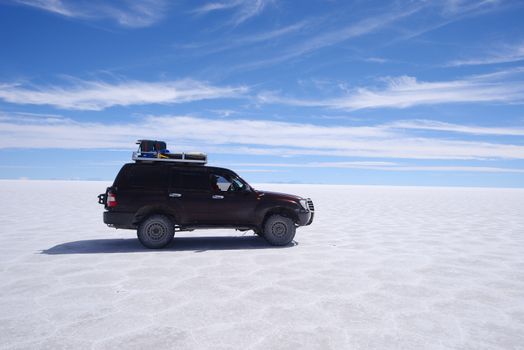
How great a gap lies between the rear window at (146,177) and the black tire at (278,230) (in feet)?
8.92

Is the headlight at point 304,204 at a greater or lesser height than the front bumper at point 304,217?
greater

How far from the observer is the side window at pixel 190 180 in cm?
876

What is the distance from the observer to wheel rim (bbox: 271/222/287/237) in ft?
29.8

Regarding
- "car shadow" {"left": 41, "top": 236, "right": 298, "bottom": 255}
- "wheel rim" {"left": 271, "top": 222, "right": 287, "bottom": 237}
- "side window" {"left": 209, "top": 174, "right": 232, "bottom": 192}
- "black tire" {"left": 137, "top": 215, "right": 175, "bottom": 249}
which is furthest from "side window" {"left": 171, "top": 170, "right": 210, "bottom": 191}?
"wheel rim" {"left": 271, "top": 222, "right": 287, "bottom": 237}

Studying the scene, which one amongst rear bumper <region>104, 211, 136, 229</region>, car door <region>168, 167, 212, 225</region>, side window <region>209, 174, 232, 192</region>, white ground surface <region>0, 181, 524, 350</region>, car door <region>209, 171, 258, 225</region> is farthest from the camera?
side window <region>209, 174, 232, 192</region>

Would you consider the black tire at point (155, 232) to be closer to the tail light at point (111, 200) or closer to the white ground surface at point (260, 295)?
the white ground surface at point (260, 295)

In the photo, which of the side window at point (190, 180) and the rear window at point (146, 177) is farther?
the side window at point (190, 180)

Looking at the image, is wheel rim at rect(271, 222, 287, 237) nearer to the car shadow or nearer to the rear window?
the car shadow

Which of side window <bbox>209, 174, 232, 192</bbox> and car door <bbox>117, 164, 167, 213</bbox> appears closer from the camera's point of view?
car door <bbox>117, 164, 167, 213</bbox>

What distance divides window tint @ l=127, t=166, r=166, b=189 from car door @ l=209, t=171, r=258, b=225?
119cm

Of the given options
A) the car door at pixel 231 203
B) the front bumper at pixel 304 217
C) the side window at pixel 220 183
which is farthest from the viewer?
the front bumper at pixel 304 217

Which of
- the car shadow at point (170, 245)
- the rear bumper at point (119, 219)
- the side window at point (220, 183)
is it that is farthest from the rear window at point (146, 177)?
the car shadow at point (170, 245)

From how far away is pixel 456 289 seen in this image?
5.60m

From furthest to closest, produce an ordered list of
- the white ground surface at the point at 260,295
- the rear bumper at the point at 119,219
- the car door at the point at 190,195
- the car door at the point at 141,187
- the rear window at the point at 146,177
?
the car door at the point at 190,195, the rear window at the point at 146,177, the car door at the point at 141,187, the rear bumper at the point at 119,219, the white ground surface at the point at 260,295
